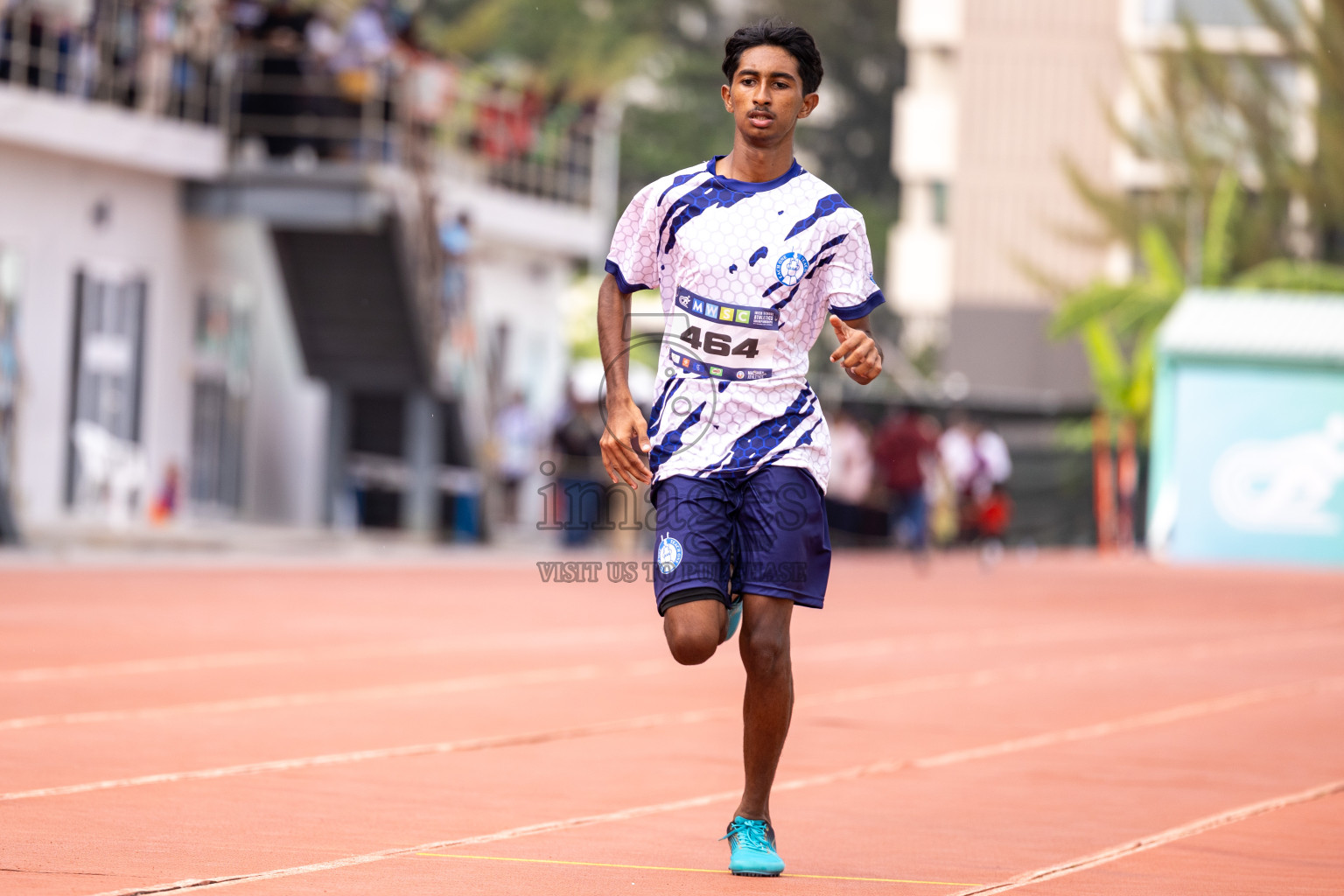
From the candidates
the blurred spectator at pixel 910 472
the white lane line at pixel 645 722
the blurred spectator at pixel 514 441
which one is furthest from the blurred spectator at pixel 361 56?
the white lane line at pixel 645 722

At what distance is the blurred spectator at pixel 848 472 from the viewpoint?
32406 millimetres

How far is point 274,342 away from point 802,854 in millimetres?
25115

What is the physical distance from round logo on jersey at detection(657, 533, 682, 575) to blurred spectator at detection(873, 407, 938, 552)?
21.6 meters

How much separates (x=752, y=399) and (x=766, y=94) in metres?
0.78

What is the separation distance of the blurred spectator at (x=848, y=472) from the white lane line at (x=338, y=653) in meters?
16.1

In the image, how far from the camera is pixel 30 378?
2686 cm

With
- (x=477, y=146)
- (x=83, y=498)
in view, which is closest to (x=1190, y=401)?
(x=477, y=146)

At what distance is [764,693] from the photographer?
246 inches

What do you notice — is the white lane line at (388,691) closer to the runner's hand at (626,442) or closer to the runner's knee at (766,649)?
the runner's hand at (626,442)

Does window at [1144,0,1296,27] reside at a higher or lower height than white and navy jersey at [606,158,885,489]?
higher

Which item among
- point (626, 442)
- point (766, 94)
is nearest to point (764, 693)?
point (626, 442)

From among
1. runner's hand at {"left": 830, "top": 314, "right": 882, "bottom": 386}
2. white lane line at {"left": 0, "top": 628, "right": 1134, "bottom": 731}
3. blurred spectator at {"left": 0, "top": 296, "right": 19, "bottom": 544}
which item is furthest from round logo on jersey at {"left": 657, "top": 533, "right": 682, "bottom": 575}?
blurred spectator at {"left": 0, "top": 296, "right": 19, "bottom": 544}

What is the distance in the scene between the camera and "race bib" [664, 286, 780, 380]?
6207 millimetres

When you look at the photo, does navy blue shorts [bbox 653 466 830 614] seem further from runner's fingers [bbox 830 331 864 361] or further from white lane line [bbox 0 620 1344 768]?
white lane line [bbox 0 620 1344 768]
